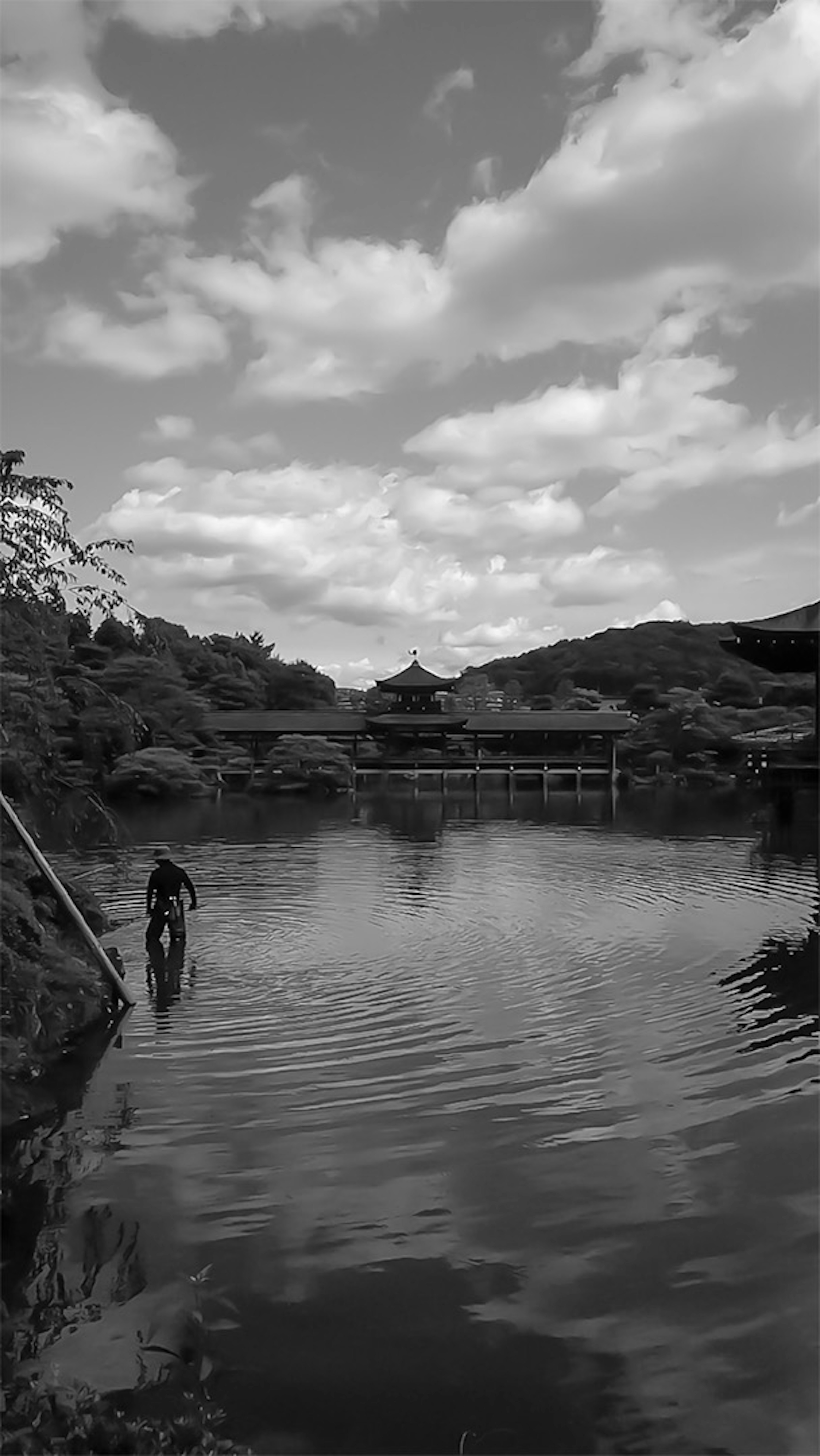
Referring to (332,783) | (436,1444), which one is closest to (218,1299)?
(436,1444)

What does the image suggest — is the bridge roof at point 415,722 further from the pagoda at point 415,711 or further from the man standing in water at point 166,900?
the man standing in water at point 166,900

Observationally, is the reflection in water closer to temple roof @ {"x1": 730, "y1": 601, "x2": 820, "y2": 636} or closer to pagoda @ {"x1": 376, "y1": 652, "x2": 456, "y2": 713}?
temple roof @ {"x1": 730, "y1": 601, "x2": 820, "y2": 636}

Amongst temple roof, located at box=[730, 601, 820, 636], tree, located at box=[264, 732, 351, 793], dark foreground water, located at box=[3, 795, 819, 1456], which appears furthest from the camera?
tree, located at box=[264, 732, 351, 793]

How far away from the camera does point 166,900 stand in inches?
484

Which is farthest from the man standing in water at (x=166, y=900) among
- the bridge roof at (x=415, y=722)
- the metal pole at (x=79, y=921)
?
the bridge roof at (x=415, y=722)

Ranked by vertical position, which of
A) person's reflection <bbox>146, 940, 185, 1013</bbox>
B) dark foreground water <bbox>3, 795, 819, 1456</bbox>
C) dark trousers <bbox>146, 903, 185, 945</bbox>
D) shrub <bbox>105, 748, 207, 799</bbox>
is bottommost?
dark foreground water <bbox>3, 795, 819, 1456</bbox>

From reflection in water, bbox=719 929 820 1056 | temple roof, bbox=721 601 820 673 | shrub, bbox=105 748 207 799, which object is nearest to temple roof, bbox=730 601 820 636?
temple roof, bbox=721 601 820 673

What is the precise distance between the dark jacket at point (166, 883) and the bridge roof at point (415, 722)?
115 feet

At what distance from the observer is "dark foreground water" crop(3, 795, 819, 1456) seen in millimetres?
4234

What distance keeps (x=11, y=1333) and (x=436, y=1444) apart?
198 cm

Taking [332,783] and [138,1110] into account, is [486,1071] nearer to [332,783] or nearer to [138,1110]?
[138,1110]

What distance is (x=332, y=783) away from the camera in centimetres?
4378

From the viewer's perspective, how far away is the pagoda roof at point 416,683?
51.0 metres

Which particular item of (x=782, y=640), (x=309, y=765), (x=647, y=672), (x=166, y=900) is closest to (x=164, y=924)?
(x=166, y=900)
